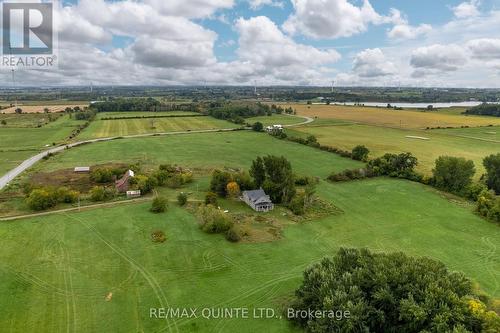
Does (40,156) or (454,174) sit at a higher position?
(454,174)

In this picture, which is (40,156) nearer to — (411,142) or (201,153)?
(201,153)

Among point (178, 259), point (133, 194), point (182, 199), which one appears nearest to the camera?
point (178, 259)

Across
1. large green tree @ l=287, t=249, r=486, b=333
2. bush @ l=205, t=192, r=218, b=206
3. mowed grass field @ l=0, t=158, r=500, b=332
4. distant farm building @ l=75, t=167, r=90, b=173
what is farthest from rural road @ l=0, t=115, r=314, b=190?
large green tree @ l=287, t=249, r=486, b=333

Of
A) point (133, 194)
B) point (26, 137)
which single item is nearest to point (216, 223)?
point (133, 194)

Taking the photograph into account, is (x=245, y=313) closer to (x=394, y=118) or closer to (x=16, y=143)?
(x=16, y=143)

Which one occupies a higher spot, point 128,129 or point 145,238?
point 128,129

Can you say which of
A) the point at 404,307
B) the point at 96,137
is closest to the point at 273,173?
the point at 404,307

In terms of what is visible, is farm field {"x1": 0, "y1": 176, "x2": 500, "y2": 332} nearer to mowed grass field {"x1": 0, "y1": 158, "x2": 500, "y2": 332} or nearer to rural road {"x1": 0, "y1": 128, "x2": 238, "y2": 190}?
mowed grass field {"x1": 0, "y1": 158, "x2": 500, "y2": 332}
